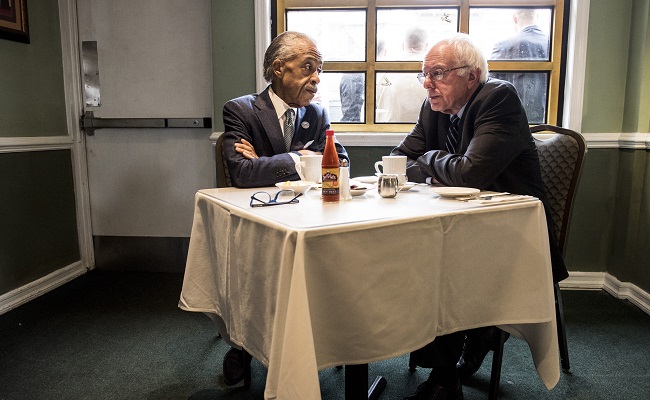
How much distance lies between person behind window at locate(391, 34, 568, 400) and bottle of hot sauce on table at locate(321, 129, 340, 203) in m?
0.50

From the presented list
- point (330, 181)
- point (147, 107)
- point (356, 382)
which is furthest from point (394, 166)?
point (147, 107)

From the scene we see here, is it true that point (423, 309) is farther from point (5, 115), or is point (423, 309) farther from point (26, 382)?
point (5, 115)

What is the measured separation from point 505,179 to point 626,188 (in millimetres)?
1539

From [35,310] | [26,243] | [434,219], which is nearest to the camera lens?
[434,219]

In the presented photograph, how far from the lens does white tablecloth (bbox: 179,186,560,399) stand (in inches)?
42.5

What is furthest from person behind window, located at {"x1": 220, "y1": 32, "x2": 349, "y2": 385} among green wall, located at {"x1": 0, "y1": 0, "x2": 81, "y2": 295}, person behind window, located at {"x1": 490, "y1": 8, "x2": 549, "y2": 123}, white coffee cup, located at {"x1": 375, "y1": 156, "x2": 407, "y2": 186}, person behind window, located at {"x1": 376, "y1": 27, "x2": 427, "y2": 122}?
green wall, located at {"x1": 0, "y1": 0, "x2": 81, "y2": 295}

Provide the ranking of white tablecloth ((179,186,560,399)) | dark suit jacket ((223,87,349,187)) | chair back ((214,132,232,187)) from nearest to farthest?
1. white tablecloth ((179,186,560,399))
2. dark suit jacket ((223,87,349,187))
3. chair back ((214,132,232,187))

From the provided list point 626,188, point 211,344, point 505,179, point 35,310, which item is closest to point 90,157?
point 35,310

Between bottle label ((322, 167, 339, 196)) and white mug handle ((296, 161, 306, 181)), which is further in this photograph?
white mug handle ((296, 161, 306, 181))

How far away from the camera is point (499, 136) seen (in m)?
1.74

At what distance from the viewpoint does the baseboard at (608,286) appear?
279 centimetres

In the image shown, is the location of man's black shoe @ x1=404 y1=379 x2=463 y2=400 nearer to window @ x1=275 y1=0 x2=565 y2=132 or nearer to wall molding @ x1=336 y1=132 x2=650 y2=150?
wall molding @ x1=336 y1=132 x2=650 y2=150

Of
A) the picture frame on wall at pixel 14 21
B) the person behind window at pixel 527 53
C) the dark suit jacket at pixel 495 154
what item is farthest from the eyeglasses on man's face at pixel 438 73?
the picture frame on wall at pixel 14 21

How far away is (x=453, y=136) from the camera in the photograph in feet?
6.79
